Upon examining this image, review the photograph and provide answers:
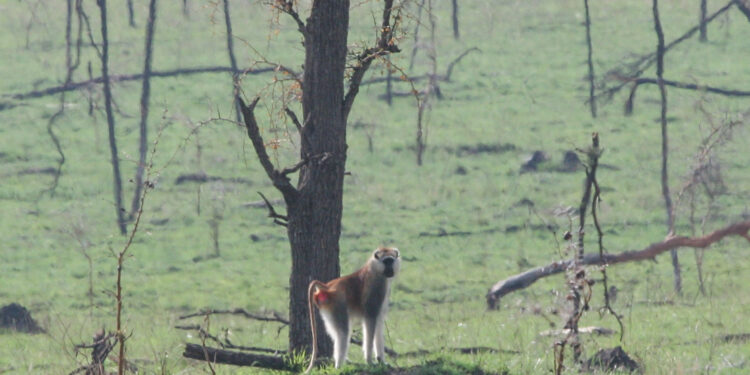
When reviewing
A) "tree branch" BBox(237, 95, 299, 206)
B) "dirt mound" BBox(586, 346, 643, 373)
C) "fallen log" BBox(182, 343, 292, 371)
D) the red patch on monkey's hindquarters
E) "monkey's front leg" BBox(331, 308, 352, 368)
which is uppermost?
"tree branch" BBox(237, 95, 299, 206)

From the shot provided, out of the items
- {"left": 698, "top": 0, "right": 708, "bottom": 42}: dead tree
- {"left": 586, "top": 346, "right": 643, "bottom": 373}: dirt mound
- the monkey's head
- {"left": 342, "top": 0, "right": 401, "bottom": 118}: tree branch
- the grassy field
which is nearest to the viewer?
the monkey's head

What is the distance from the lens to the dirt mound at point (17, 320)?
22.0m

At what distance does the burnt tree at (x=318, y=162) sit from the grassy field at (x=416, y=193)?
186cm

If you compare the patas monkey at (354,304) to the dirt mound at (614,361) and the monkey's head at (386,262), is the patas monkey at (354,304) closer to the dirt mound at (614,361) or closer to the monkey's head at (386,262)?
the monkey's head at (386,262)

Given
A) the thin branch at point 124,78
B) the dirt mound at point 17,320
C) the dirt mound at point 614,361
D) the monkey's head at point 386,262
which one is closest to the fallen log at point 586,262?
the dirt mound at point 614,361

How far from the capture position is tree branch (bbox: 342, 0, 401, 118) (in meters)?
10.9

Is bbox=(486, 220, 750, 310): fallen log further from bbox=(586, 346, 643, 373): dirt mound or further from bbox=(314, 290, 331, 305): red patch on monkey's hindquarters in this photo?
bbox=(314, 290, 331, 305): red patch on monkey's hindquarters

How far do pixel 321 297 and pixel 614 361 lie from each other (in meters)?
4.28

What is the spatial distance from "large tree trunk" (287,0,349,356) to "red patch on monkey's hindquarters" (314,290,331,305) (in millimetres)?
1011

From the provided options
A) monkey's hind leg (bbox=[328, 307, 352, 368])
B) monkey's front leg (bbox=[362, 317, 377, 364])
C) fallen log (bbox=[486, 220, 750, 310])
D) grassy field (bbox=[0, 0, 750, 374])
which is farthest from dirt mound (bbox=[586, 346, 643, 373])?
monkey's hind leg (bbox=[328, 307, 352, 368])

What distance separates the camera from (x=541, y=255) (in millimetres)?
28484

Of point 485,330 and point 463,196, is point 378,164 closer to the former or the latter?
point 463,196

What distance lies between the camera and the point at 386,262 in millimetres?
9508

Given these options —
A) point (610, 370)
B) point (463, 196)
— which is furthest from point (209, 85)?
point (610, 370)
